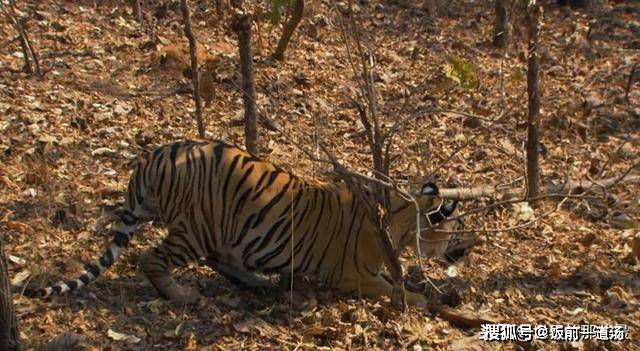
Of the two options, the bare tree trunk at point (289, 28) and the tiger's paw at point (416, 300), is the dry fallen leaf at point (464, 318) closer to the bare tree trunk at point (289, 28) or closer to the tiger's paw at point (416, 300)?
the tiger's paw at point (416, 300)

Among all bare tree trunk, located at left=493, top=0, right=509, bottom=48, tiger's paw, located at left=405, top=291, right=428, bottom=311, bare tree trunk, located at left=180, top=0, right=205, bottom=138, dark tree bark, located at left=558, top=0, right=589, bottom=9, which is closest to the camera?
tiger's paw, located at left=405, top=291, right=428, bottom=311

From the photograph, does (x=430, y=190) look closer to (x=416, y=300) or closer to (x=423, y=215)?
(x=423, y=215)

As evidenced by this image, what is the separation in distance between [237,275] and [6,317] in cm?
175

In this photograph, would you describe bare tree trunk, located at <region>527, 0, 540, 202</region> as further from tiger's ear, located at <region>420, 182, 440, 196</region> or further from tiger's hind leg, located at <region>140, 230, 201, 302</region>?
tiger's hind leg, located at <region>140, 230, 201, 302</region>

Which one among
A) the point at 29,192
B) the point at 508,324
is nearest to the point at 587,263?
the point at 508,324

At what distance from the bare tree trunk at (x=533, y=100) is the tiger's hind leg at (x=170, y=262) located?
2.63 meters

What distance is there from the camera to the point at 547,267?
579cm

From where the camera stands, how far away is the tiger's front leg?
5.13 m

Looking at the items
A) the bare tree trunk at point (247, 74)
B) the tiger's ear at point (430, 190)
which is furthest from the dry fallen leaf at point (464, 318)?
the bare tree trunk at point (247, 74)

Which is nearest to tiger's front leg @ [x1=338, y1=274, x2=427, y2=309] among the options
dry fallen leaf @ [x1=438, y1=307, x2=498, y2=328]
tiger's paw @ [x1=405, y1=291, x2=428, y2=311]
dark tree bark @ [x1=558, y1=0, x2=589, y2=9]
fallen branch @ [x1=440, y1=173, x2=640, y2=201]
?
tiger's paw @ [x1=405, y1=291, x2=428, y2=311]

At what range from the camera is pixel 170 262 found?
4.88m

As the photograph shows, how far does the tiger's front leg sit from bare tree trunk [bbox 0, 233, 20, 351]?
6.98 ft

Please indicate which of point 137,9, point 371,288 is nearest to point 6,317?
point 371,288

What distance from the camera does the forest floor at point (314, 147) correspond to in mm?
4785
